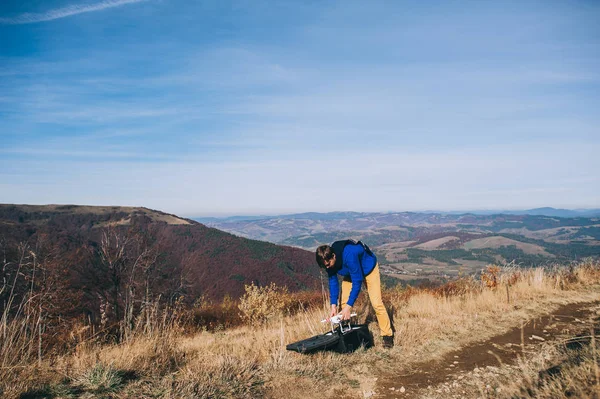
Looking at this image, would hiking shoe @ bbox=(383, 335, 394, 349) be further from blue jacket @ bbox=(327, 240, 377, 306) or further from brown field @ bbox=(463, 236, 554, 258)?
brown field @ bbox=(463, 236, 554, 258)

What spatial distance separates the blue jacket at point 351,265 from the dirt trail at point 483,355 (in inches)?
50.7

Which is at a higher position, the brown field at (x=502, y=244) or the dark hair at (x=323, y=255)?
the dark hair at (x=323, y=255)

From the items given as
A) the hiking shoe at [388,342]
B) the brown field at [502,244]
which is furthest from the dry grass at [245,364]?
the brown field at [502,244]

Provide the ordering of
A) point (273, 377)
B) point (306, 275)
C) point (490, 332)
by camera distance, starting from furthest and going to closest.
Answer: point (306, 275) → point (490, 332) → point (273, 377)

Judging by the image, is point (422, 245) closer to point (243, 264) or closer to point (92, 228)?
point (243, 264)

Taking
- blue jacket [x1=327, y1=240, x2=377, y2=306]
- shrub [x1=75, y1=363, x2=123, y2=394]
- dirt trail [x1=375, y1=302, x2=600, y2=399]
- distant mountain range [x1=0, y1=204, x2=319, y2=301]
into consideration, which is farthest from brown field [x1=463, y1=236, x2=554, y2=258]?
shrub [x1=75, y1=363, x2=123, y2=394]

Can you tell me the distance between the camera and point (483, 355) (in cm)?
493

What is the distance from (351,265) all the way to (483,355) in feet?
7.54

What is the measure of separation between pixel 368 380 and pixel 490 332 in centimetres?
306

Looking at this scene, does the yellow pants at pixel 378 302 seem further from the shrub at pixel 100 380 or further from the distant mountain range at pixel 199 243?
the distant mountain range at pixel 199 243

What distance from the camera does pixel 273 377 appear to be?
13.6 ft

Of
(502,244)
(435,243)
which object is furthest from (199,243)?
(435,243)

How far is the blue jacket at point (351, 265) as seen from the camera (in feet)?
17.0

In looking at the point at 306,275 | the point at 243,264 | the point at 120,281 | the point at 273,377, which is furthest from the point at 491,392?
the point at 243,264
